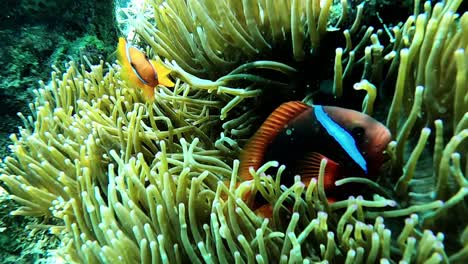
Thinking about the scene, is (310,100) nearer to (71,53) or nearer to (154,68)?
(154,68)

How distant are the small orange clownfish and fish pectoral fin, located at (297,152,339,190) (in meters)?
0.84

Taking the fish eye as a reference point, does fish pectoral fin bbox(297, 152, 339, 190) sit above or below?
below

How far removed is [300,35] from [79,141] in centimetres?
111

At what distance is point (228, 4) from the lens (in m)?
1.65

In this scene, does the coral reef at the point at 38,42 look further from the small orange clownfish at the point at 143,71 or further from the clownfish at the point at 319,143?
the clownfish at the point at 319,143

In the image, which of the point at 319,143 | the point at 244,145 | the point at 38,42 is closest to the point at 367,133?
the point at 319,143

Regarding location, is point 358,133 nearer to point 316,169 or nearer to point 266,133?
point 316,169

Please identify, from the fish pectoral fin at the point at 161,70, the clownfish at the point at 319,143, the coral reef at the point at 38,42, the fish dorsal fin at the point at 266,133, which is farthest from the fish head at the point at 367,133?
the coral reef at the point at 38,42

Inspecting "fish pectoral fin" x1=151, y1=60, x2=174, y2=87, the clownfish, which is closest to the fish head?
the clownfish

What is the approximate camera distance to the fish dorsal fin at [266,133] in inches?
50.1

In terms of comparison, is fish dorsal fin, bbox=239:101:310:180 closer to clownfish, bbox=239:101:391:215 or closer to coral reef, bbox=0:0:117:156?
clownfish, bbox=239:101:391:215

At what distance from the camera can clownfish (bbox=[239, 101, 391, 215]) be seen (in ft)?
3.79

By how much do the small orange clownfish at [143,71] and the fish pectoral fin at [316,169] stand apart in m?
0.84

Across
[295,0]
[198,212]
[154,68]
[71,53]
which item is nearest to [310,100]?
[295,0]
